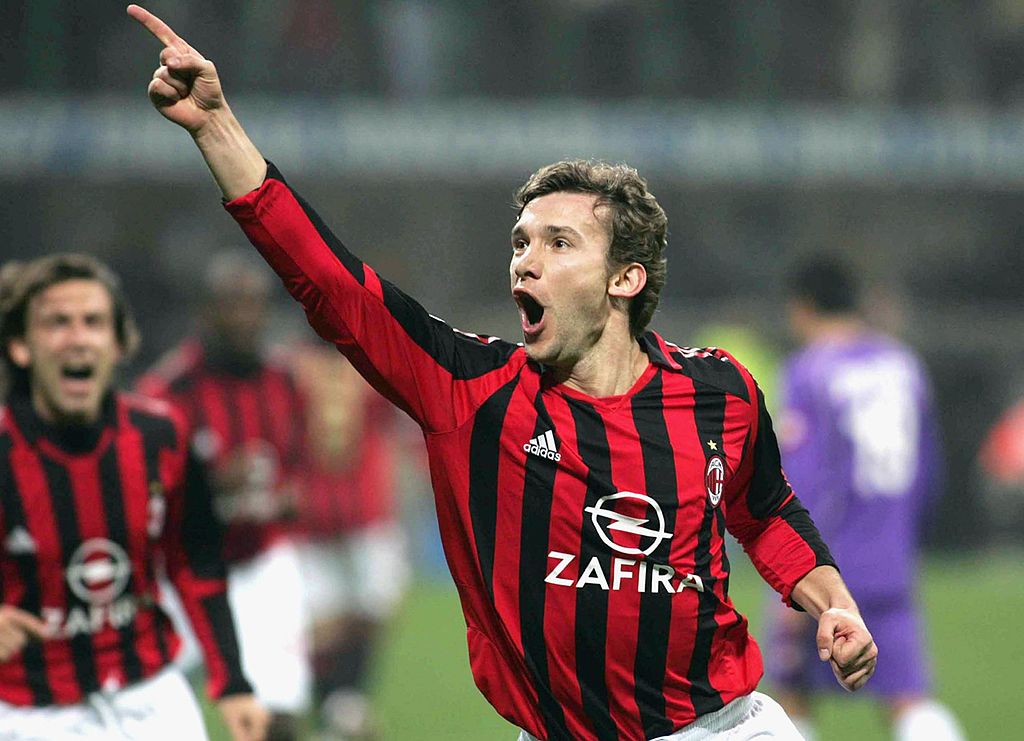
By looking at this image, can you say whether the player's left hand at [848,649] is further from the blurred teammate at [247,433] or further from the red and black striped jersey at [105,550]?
the blurred teammate at [247,433]

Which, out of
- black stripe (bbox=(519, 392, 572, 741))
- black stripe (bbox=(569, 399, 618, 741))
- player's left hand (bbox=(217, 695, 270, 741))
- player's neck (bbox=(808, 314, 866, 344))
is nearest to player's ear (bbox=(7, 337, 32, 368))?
player's left hand (bbox=(217, 695, 270, 741))

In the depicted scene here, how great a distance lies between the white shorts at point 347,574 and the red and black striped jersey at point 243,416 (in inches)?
55.5

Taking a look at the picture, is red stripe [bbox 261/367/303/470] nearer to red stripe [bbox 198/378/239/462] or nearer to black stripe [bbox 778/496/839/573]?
red stripe [bbox 198/378/239/462]

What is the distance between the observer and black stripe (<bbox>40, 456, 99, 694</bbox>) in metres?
3.90

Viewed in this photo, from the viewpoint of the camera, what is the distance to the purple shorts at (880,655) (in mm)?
5969

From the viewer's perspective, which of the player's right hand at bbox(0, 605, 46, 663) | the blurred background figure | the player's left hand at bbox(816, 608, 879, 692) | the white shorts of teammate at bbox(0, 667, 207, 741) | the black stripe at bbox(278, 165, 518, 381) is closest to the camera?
the black stripe at bbox(278, 165, 518, 381)

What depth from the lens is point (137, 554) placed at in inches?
157

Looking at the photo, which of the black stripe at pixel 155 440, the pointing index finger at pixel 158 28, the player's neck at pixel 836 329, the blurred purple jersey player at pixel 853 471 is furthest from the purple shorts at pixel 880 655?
the pointing index finger at pixel 158 28

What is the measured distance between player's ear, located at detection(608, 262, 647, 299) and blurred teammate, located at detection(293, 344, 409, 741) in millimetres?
4612

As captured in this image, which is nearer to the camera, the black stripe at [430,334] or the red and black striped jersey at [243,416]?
the black stripe at [430,334]

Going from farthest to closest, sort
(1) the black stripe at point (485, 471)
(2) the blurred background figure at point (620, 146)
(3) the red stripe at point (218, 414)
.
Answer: (2) the blurred background figure at point (620, 146) → (3) the red stripe at point (218, 414) → (1) the black stripe at point (485, 471)

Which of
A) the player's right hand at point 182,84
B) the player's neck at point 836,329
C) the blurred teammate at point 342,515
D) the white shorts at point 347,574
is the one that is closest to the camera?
the player's right hand at point 182,84

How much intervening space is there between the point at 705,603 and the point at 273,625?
3118 mm

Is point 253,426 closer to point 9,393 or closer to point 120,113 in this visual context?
point 9,393
